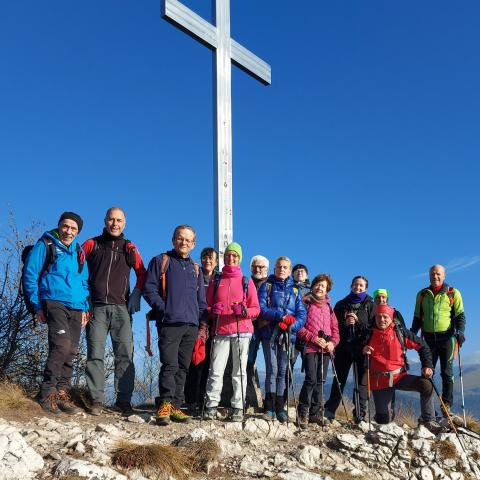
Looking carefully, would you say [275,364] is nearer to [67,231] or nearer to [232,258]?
[232,258]

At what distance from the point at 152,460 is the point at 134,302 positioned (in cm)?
222

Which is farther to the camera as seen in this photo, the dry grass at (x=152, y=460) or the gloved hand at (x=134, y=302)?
the gloved hand at (x=134, y=302)

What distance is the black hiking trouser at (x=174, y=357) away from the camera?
6.06m

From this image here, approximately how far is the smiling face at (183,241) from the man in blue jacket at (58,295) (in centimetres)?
110

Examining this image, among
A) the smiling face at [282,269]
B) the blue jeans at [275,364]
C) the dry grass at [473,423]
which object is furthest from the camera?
the dry grass at [473,423]

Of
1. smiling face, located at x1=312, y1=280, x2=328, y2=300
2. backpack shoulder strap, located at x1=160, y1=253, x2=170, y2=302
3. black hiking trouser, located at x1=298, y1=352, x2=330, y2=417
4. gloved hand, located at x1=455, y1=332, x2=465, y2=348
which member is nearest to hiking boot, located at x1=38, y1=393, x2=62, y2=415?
backpack shoulder strap, located at x1=160, y1=253, x2=170, y2=302

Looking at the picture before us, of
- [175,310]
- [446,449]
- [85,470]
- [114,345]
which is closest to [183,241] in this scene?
[175,310]

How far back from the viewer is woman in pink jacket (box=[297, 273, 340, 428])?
686cm

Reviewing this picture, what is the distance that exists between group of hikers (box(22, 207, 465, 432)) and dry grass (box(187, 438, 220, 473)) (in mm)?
944

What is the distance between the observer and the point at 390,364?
714 centimetres

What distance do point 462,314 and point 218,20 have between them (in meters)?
5.99

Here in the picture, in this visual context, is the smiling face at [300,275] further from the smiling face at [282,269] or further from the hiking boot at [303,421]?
the hiking boot at [303,421]

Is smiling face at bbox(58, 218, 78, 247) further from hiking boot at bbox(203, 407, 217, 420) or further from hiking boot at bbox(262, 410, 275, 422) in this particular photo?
hiking boot at bbox(262, 410, 275, 422)

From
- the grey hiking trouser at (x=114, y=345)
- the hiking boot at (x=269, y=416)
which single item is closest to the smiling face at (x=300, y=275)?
the hiking boot at (x=269, y=416)
